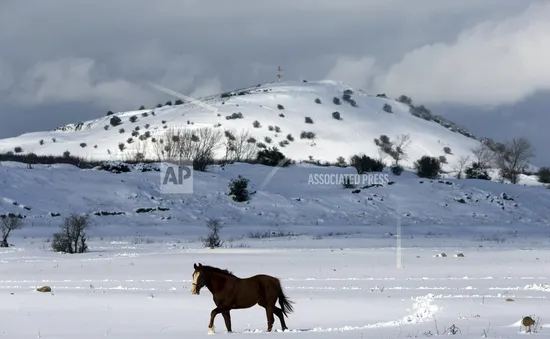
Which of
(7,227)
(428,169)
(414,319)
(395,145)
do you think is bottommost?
(414,319)

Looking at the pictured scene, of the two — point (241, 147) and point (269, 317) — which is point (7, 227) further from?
point (241, 147)

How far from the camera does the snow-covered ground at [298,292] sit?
43.3 ft

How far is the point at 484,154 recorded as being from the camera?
104000 mm

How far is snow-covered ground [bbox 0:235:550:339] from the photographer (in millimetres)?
13188

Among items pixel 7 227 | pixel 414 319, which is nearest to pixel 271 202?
pixel 7 227

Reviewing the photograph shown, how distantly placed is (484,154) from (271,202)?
2193 inches

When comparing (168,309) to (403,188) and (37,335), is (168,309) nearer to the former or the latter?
(37,335)

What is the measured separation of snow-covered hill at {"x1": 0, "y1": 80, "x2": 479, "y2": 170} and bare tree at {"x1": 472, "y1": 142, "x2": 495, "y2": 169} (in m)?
1.56

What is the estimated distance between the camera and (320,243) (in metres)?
38.8

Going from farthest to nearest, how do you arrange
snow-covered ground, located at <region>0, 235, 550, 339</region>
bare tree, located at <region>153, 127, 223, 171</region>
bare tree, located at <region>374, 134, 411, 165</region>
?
bare tree, located at <region>374, 134, 411, 165</region>, bare tree, located at <region>153, 127, 223, 171</region>, snow-covered ground, located at <region>0, 235, 550, 339</region>

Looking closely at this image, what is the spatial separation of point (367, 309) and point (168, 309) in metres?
4.07

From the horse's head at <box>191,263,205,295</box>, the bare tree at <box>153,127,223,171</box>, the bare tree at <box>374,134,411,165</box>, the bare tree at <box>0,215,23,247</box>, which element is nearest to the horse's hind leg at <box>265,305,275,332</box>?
the horse's head at <box>191,263,205,295</box>

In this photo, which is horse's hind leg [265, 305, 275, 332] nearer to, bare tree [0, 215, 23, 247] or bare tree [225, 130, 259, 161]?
bare tree [0, 215, 23, 247]

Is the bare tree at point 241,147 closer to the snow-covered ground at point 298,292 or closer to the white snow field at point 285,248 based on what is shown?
the white snow field at point 285,248
